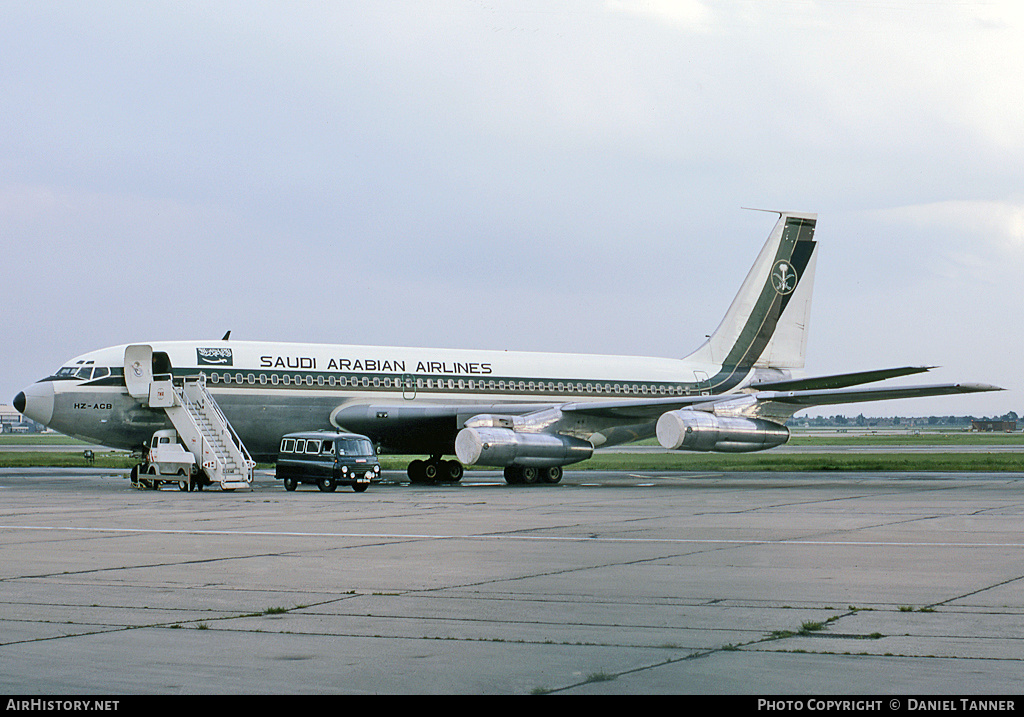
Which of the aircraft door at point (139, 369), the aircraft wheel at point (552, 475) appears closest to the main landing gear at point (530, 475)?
the aircraft wheel at point (552, 475)

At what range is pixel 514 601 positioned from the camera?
10.3m

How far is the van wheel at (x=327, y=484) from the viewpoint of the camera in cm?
2869

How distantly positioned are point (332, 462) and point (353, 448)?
67 cm

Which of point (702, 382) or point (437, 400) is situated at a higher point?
point (702, 382)

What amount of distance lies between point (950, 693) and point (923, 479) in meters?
30.1

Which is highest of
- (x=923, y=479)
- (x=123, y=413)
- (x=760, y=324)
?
(x=760, y=324)

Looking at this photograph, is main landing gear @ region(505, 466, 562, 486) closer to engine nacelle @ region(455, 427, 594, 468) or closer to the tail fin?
engine nacelle @ region(455, 427, 594, 468)

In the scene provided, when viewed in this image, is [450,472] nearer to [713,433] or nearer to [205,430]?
[205,430]

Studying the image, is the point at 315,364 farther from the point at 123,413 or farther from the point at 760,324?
the point at 760,324

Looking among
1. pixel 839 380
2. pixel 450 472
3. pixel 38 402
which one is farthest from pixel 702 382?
pixel 38 402

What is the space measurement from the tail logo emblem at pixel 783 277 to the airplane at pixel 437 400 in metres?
5.67

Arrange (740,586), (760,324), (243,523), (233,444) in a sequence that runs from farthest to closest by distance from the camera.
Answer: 1. (760,324)
2. (233,444)
3. (243,523)
4. (740,586)

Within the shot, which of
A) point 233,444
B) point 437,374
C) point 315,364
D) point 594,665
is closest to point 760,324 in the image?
point 437,374

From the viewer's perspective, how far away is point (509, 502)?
2475cm
